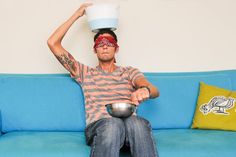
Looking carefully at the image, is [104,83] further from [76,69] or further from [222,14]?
[222,14]

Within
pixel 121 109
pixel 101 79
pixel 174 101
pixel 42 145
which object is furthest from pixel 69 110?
pixel 174 101

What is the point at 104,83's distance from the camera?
2.42 m

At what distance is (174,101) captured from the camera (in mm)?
2523

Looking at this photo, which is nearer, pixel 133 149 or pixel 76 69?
pixel 133 149

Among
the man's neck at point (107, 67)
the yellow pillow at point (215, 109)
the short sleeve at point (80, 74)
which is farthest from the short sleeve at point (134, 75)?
the yellow pillow at point (215, 109)

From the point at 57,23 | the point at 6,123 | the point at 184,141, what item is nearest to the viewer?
the point at 184,141

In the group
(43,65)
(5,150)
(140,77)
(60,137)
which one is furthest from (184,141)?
(43,65)

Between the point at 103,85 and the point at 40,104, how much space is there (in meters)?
0.44

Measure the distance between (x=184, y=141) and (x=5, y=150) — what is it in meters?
1.00

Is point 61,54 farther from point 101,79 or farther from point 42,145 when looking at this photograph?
point 42,145

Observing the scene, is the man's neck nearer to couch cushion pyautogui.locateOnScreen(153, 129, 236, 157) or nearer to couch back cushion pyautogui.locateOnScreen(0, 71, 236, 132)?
couch back cushion pyautogui.locateOnScreen(0, 71, 236, 132)

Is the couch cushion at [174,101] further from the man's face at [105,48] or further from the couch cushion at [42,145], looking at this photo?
the couch cushion at [42,145]

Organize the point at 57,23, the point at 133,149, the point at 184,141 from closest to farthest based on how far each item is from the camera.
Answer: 1. the point at 133,149
2. the point at 184,141
3. the point at 57,23

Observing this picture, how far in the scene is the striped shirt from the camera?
236 cm
